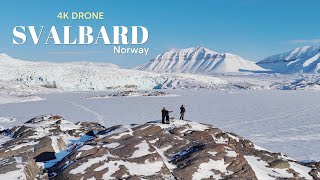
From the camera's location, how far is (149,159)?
1356cm

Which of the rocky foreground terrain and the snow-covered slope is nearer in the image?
the rocky foreground terrain

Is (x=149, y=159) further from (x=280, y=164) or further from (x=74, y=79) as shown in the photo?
(x=74, y=79)

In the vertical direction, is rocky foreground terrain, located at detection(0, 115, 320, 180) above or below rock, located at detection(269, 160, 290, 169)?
above

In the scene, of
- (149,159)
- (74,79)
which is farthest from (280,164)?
(74,79)

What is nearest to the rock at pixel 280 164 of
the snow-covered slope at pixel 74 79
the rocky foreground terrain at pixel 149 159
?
the rocky foreground terrain at pixel 149 159

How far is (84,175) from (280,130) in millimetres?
21318

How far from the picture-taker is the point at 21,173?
1221 centimetres

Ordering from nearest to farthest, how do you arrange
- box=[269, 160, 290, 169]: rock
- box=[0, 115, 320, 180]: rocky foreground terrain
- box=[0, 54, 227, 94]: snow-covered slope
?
box=[0, 115, 320, 180]: rocky foreground terrain < box=[269, 160, 290, 169]: rock < box=[0, 54, 227, 94]: snow-covered slope

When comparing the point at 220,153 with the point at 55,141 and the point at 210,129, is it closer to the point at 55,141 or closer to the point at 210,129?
the point at 210,129

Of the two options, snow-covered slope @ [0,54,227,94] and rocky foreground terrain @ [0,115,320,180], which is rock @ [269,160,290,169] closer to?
rocky foreground terrain @ [0,115,320,180]

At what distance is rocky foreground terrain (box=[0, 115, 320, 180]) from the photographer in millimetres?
12852

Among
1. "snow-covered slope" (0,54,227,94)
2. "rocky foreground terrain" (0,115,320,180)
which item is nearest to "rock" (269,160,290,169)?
"rocky foreground terrain" (0,115,320,180)

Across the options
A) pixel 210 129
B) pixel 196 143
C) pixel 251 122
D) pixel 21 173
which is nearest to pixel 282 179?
pixel 196 143

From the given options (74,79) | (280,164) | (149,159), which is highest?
(149,159)
